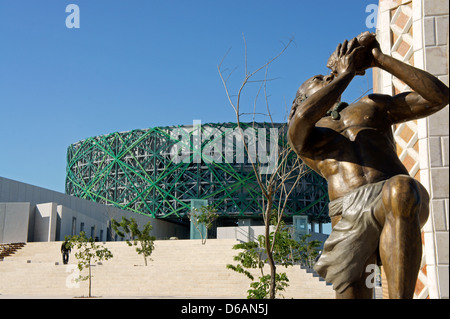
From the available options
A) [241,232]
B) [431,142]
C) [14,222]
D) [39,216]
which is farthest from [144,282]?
[241,232]

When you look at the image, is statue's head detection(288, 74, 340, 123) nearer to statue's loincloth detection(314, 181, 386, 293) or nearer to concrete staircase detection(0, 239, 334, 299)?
statue's loincloth detection(314, 181, 386, 293)

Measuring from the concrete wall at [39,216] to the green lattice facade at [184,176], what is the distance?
12.7 meters

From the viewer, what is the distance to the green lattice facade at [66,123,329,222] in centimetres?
5203

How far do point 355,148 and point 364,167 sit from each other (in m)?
0.13

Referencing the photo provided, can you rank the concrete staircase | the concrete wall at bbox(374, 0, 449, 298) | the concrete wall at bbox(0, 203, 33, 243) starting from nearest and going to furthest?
the concrete wall at bbox(374, 0, 449, 298)
the concrete staircase
the concrete wall at bbox(0, 203, 33, 243)

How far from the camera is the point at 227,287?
719 inches

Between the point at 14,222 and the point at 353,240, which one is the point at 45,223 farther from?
the point at 353,240

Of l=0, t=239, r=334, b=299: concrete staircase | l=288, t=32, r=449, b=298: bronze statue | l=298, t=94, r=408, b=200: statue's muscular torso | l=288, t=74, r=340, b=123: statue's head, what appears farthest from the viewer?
l=0, t=239, r=334, b=299: concrete staircase

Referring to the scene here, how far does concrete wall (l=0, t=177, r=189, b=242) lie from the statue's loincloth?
1318 inches

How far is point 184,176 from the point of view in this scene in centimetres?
5431

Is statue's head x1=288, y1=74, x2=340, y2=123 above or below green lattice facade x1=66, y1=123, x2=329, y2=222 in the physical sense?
below

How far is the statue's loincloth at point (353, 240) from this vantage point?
2.39 metres

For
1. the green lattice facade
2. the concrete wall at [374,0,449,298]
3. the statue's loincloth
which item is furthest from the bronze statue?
the green lattice facade

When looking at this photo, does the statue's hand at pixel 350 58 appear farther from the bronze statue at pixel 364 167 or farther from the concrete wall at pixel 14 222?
the concrete wall at pixel 14 222
